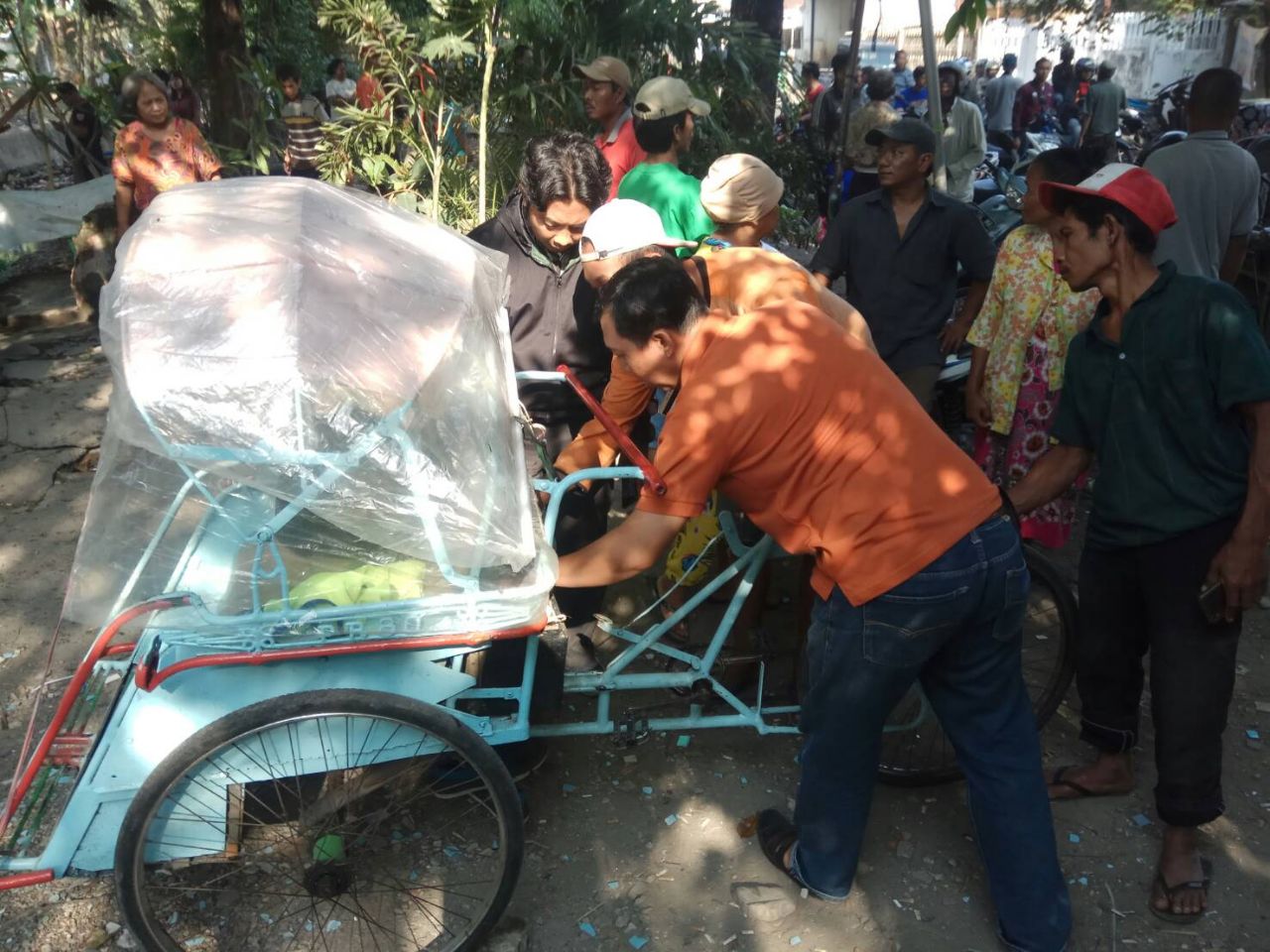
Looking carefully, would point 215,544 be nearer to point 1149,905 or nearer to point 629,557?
point 629,557

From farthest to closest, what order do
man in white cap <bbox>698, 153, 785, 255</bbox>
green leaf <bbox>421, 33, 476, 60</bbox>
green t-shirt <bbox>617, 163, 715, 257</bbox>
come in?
green leaf <bbox>421, 33, 476, 60</bbox> → green t-shirt <bbox>617, 163, 715, 257</bbox> → man in white cap <bbox>698, 153, 785, 255</bbox>

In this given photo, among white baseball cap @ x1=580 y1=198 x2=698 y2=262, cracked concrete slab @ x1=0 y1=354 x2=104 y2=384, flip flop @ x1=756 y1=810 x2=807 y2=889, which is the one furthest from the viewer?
cracked concrete slab @ x1=0 y1=354 x2=104 y2=384

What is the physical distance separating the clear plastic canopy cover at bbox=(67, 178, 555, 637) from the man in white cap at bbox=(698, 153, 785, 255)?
1.40 meters

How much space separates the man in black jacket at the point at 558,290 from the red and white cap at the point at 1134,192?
138 cm

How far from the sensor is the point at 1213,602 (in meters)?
2.52

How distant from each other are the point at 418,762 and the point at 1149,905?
190 cm

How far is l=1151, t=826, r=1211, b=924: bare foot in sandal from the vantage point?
2.66 meters

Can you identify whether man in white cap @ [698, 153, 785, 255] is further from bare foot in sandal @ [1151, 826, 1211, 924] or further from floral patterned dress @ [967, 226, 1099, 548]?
bare foot in sandal @ [1151, 826, 1211, 924]

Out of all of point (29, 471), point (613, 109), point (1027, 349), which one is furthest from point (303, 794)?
point (613, 109)

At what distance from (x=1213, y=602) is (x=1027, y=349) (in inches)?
53.2

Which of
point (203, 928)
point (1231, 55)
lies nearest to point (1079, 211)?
point (203, 928)

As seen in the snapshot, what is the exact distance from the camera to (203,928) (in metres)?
2.55

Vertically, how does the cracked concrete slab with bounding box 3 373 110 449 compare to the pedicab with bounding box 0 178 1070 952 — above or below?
below

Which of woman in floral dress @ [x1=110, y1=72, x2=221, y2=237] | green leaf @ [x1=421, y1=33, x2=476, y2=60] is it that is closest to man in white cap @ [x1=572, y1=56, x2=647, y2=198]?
green leaf @ [x1=421, y1=33, x2=476, y2=60]
